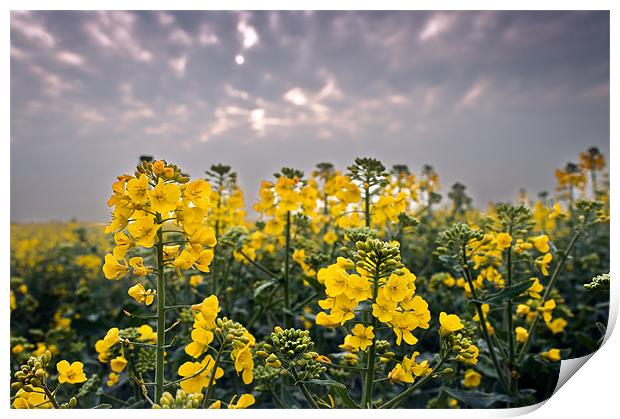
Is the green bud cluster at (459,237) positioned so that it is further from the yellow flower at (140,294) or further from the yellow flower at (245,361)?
the yellow flower at (140,294)

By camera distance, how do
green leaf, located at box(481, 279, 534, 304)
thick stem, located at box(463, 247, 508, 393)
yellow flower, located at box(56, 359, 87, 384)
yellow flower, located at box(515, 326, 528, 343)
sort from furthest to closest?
yellow flower, located at box(515, 326, 528, 343)
thick stem, located at box(463, 247, 508, 393)
green leaf, located at box(481, 279, 534, 304)
yellow flower, located at box(56, 359, 87, 384)

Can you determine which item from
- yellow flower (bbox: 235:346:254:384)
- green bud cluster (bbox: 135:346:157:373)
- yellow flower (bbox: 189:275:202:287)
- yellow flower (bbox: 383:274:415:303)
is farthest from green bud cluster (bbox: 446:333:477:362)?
yellow flower (bbox: 189:275:202:287)

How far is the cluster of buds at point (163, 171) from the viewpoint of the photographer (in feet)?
3.56

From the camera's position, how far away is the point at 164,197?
3.46ft

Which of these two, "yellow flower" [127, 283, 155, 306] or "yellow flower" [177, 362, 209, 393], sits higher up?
"yellow flower" [127, 283, 155, 306]

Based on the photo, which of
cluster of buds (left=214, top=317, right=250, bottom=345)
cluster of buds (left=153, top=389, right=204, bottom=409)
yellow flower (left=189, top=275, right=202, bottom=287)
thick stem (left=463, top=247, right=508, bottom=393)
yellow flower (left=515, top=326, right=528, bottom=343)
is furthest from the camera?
yellow flower (left=189, top=275, right=202, bottom=287)

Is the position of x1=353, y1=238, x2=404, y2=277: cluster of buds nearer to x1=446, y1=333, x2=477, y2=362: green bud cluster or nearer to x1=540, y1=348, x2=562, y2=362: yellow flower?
x1=446, y1=333, x2=477, y2=362: green bud cluster

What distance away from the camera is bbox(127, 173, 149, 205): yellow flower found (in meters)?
1.06

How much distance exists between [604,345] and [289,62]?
1624 millimetres

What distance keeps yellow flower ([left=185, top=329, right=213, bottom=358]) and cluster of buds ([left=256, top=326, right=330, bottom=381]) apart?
136 mm

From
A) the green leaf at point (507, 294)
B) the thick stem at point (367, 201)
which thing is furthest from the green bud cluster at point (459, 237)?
the thick stem at point (367, 201)

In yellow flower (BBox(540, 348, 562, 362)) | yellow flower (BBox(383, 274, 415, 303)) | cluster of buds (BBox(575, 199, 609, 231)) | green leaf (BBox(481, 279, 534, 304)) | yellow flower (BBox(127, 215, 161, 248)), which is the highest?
cluster of buds (BBox(575, 199, 609, 231))

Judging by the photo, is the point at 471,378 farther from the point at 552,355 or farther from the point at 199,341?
the point at 199,341
